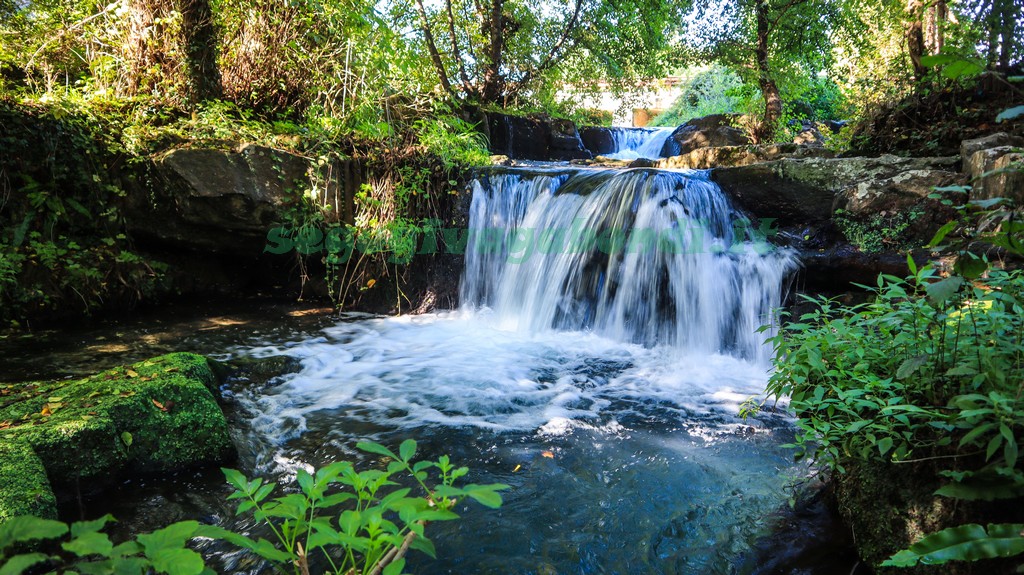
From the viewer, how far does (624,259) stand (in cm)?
597

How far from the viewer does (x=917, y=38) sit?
6.48m

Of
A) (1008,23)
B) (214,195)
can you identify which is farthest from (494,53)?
(1008,23)

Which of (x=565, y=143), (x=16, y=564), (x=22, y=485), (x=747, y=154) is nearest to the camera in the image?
(x=16, y=564)

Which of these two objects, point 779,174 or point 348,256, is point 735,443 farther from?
point 348,256

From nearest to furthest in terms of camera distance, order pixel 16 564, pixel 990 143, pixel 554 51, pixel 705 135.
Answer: pixel 16 564 → pixel 990 143 → pixel 554 51 → pixel 705 135

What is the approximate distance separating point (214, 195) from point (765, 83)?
9481mm

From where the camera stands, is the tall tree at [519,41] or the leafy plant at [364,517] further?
the tall tree at [519,41]

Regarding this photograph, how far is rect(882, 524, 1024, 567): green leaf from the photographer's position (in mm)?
1262

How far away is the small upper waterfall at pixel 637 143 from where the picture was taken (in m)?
12.8

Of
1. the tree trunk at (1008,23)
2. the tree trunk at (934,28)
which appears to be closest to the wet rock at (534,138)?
the tree trunk at (934,28)

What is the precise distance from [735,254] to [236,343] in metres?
5.43

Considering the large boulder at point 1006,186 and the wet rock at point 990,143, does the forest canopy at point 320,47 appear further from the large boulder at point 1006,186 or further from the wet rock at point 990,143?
the large boulder at point 1006,186

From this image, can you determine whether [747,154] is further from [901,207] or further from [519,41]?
[519,41]

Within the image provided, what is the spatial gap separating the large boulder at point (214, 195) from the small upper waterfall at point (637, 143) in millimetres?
8651
